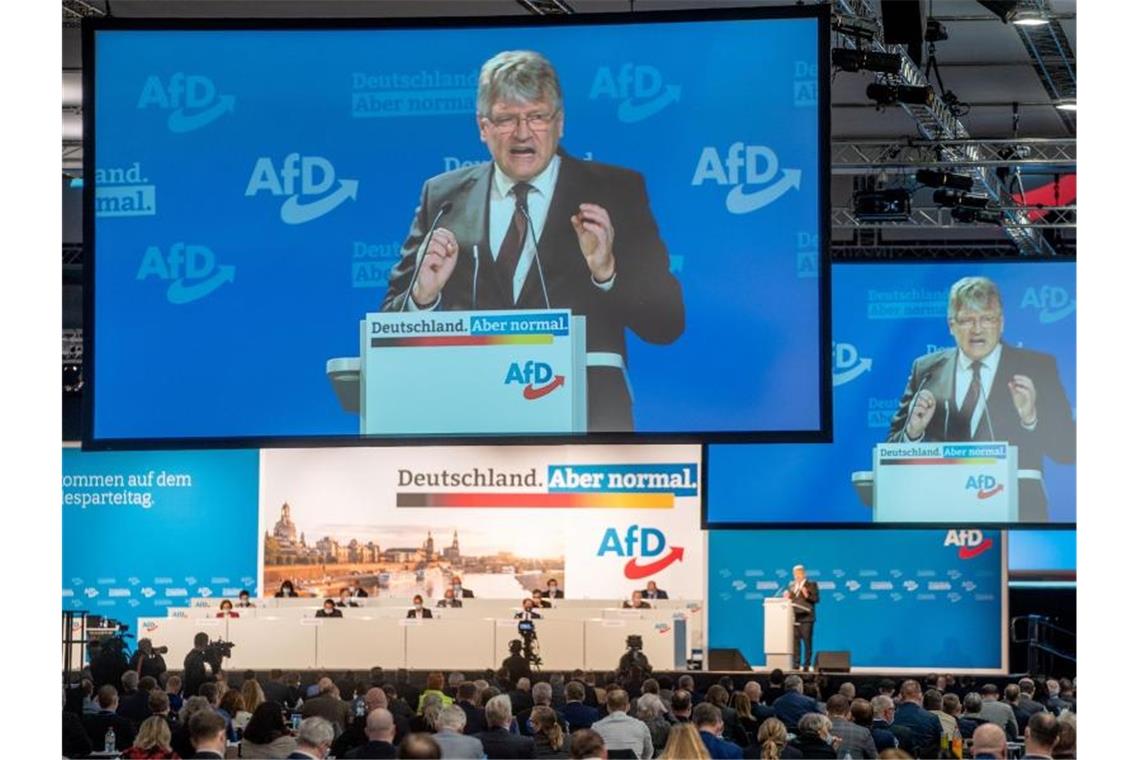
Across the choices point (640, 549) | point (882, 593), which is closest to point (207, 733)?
point (640, 549)

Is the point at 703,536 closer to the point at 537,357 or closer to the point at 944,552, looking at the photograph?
the point at 944,552

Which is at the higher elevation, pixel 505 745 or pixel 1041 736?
pixel 1041 736

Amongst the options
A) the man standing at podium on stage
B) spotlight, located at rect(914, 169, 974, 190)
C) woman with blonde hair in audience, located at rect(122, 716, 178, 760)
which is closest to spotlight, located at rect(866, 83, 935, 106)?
spotlight, located at rect(914, 169, 974, 190)

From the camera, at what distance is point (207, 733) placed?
6484 mm

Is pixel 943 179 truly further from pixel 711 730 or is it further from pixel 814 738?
pixel 711 730

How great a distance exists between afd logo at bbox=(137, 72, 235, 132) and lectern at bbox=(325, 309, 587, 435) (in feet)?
3.72

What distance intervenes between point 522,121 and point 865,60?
5219 mm

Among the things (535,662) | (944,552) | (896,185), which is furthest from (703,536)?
(535,662)

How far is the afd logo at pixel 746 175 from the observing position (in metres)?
7.33

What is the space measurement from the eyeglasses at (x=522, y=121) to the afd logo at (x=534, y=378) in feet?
3.35

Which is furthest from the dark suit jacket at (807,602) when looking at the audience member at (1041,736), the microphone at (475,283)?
the audience member at (1041,736)

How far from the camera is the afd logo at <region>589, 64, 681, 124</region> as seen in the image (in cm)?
744

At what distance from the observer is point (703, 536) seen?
758 inches
